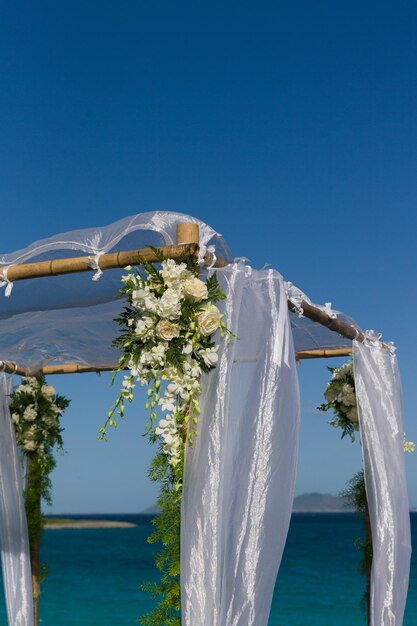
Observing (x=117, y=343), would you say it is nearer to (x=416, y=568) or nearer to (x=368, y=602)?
(x=368, y=602)

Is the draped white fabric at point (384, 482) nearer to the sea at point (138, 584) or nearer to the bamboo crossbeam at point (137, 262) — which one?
the bamboo crossbeam at point (137, 262)

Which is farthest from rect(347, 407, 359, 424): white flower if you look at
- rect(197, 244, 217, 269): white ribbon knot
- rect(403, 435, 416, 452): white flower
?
rect(197, 244, 217, 269): white ribbon knot

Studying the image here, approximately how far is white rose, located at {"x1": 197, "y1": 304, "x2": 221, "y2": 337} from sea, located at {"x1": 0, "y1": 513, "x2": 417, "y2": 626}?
12.7 m

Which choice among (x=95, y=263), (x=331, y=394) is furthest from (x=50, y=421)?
(x=95, y=263)

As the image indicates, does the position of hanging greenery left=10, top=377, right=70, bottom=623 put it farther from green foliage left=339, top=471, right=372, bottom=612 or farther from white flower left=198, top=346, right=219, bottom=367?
white flower left=198, top=346, right=219, bottom=367

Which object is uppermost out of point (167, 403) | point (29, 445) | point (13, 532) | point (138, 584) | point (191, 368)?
point (191, 368)

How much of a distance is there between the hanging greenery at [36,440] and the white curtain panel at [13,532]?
0.08m

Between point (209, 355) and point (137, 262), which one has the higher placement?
point (137, 262)

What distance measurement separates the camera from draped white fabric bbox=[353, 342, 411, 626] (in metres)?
4.36

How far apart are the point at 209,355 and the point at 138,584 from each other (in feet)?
69.7

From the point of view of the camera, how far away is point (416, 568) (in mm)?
28391

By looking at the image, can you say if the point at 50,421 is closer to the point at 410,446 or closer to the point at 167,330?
the point at 410,446

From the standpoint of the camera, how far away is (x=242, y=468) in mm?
3102

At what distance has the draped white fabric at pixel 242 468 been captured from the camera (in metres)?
3.00
